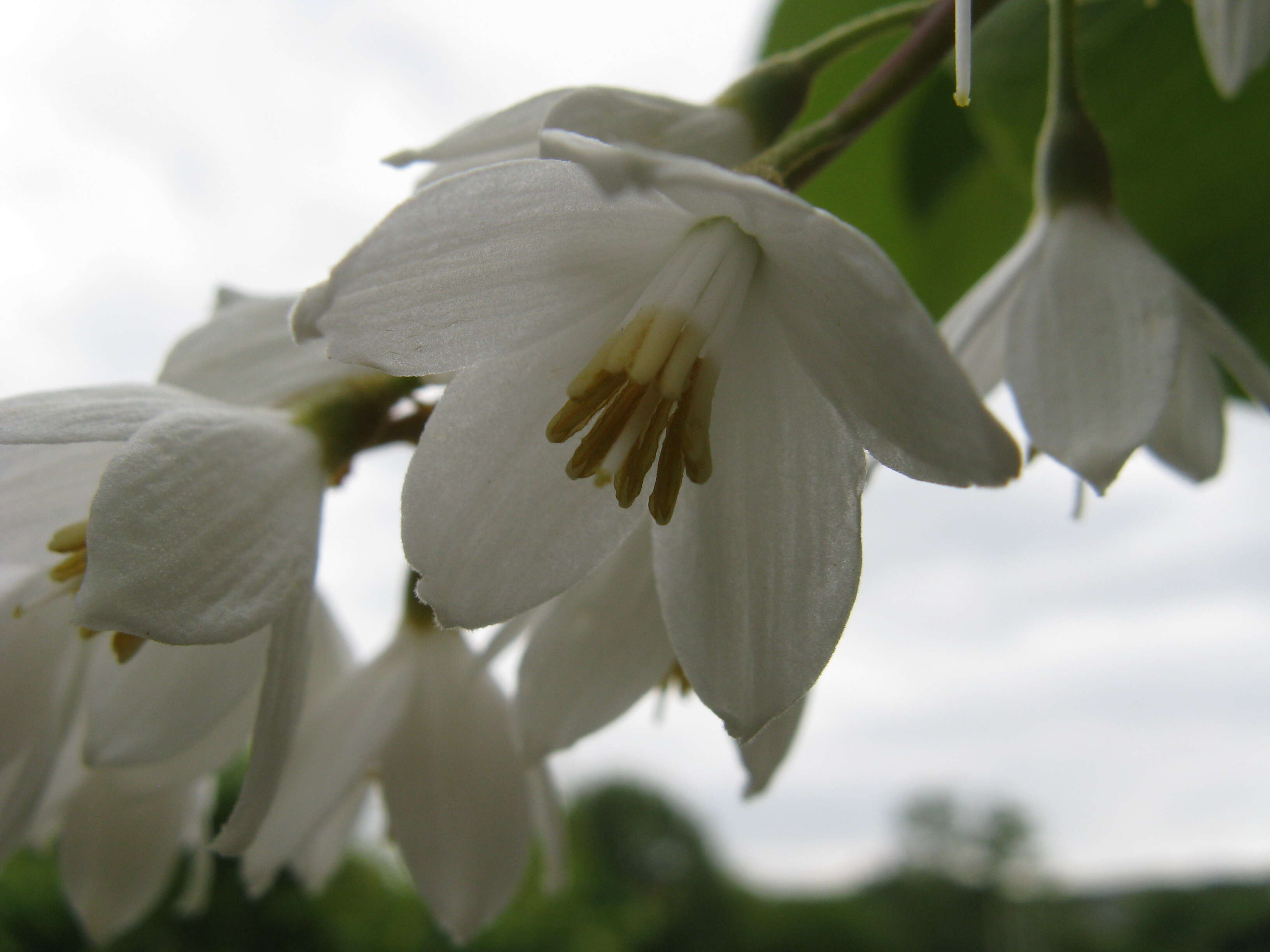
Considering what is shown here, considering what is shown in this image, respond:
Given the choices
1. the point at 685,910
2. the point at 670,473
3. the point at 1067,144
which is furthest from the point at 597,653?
the point at 685,910

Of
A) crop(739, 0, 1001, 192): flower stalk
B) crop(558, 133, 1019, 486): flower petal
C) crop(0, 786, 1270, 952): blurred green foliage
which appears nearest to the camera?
crop(558, 133, 1019, 486): flower petal

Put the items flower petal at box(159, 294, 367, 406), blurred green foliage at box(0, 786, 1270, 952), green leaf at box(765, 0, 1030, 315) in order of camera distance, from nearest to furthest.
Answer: flower petal at box(159, 294, 367, 406)
green leaf at box(765, 0, 1030, 315)
blurred green foliage at box(0, 786, 1270, 952)

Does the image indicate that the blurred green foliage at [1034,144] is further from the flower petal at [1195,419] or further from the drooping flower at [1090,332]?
the flower petal at [1195,419]

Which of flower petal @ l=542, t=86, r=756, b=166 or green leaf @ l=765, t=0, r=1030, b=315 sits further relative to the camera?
green leaf @ l=765, t=0, r=1030, b=315

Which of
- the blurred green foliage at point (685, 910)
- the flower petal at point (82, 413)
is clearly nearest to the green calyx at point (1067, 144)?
the flower petal at point (82, 413)

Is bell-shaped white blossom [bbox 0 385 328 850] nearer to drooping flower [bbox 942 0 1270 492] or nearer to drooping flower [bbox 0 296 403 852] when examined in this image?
drooping flower [bbox 0 296 403 852]

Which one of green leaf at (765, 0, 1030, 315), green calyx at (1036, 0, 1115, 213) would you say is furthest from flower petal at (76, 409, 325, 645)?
green leaf at (765, 0, 1030, 315)

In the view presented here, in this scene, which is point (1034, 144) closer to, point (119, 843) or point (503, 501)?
point (503, 501)
